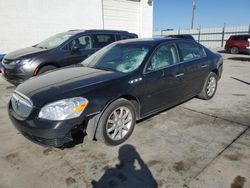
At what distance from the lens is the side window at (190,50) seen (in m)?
4.18

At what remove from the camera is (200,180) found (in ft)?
7.75

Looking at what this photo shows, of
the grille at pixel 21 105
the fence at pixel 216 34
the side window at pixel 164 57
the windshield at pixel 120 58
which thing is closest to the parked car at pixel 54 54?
the windshield at pixel 120 58

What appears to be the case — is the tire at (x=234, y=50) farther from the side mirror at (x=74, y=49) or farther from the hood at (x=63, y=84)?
the hood at (x=63, y=84)

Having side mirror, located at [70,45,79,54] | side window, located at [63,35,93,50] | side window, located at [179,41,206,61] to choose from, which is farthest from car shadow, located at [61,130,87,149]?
side window, located at [63,35,93,50]

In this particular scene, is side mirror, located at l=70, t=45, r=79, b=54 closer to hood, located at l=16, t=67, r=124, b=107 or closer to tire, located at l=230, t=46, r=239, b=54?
hood, located at l=16, t=67, r=124, b=107

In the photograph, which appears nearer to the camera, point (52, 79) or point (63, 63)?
point (52, 79)

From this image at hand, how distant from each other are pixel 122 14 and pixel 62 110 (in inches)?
446

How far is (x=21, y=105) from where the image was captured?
2.82 meters

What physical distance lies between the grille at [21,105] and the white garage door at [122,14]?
995cm

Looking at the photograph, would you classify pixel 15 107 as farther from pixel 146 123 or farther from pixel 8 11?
pixel 8 11

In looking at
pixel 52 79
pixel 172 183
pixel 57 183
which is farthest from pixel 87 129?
pixel 172 183

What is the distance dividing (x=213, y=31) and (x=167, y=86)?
76.6 feet

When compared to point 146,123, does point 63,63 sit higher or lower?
higher

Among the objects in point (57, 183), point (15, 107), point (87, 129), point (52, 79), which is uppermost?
point (52, 79)
